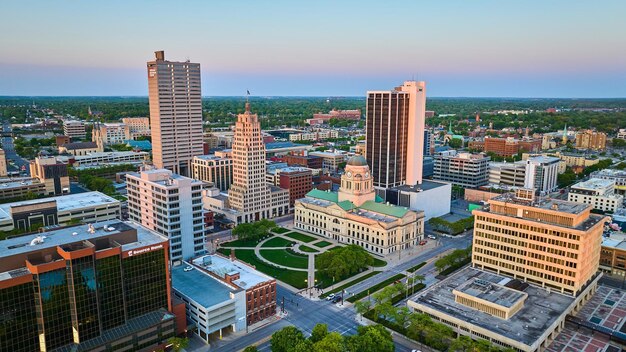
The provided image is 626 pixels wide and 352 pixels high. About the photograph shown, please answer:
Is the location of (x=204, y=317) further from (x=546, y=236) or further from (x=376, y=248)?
(x=546, y=236)

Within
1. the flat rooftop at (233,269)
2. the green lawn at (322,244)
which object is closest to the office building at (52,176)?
the flat rooftop at (233,269)

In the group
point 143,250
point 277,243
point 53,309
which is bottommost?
point 277,243

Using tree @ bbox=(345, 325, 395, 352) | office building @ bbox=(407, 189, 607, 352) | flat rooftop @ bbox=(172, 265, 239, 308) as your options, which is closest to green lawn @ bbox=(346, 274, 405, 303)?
office building @ bbox=(407, 189, 607, 352)

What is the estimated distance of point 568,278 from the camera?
107812mm

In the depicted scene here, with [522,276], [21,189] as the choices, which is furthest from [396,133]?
[21,189]

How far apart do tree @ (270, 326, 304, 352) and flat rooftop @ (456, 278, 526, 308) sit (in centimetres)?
4260

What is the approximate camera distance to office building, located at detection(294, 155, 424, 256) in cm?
15150

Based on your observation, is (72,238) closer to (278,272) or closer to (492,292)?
(278,272)

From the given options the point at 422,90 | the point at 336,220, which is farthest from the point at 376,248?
the point at 422,90

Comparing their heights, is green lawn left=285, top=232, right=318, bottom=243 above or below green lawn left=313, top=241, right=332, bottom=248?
above

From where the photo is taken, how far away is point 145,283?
89125mm

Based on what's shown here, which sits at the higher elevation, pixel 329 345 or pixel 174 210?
pixel 174 210

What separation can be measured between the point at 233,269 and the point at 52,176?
12793cm

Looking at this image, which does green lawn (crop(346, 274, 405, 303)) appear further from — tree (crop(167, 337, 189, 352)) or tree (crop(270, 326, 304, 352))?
tree (crop(167, 337, 189, 352))
